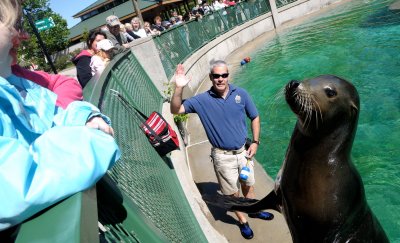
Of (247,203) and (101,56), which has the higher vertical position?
(101,56)

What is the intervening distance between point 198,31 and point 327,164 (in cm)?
1183

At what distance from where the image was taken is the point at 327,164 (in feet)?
8.06

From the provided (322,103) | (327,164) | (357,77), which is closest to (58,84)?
(322,103)

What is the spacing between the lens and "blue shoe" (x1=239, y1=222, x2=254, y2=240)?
13.3ft

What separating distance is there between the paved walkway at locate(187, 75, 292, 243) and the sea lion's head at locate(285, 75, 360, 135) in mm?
1936

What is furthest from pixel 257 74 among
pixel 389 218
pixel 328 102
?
pixel 328 102

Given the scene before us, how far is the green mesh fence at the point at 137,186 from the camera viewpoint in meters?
1.48

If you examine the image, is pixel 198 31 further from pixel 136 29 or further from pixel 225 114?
pixel 225 114

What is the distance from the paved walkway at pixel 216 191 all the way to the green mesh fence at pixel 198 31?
3.06m

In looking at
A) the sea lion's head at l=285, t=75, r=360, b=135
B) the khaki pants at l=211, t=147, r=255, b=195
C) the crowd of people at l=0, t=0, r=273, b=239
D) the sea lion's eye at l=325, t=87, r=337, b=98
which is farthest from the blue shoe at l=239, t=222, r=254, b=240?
the crowd of people at l=0, t=0, r=273, b=239

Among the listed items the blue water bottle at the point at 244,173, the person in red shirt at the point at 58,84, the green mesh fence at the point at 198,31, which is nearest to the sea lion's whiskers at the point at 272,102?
the green mesh fence at the point at 198,31

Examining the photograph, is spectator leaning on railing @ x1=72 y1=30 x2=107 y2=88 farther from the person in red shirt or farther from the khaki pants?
the person in red shirt

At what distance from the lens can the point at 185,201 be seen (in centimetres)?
416

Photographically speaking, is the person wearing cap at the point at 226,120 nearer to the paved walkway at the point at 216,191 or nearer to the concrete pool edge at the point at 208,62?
the paved walkway at the point at 216,191
